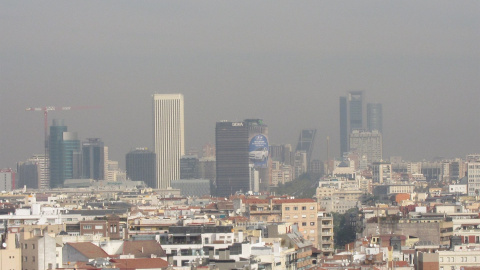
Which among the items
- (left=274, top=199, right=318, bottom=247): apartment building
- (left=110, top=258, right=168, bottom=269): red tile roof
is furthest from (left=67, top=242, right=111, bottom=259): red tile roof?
(left=274, top=199, right=318, bottom=247): apartment building

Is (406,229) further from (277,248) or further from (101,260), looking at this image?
(101,260)

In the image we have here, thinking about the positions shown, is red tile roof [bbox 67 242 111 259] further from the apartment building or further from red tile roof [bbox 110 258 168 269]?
the apartment building

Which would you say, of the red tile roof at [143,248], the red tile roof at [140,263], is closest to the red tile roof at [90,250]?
the red tile roof at [140,263]

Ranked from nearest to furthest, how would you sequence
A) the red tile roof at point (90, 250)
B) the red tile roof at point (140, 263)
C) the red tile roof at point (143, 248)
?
the red tile roof at point (140, 263) < the red tile roof at point (90, 250) < the red tile roof at point (143, 248)

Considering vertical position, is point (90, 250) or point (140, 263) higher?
point (90, 250)

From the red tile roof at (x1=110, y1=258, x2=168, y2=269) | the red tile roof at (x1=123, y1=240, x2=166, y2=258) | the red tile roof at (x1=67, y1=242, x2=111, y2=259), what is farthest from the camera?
the red tile roof at (x1=123, y1=240, x2=166, y2=258)

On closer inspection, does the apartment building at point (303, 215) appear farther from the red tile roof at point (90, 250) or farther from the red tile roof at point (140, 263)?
the red tile roof at point (140, 263)

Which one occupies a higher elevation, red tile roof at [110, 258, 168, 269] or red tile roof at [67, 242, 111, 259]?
red tile roof at [67, 242, 111, 259]

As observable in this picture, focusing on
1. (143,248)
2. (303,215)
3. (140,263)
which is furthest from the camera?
(303,215)

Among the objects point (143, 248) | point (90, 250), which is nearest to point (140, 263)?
point (90, 250)

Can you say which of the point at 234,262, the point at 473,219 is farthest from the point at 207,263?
the point at 473,219

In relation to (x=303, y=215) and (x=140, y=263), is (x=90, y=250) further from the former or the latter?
(x=303, y=215)
